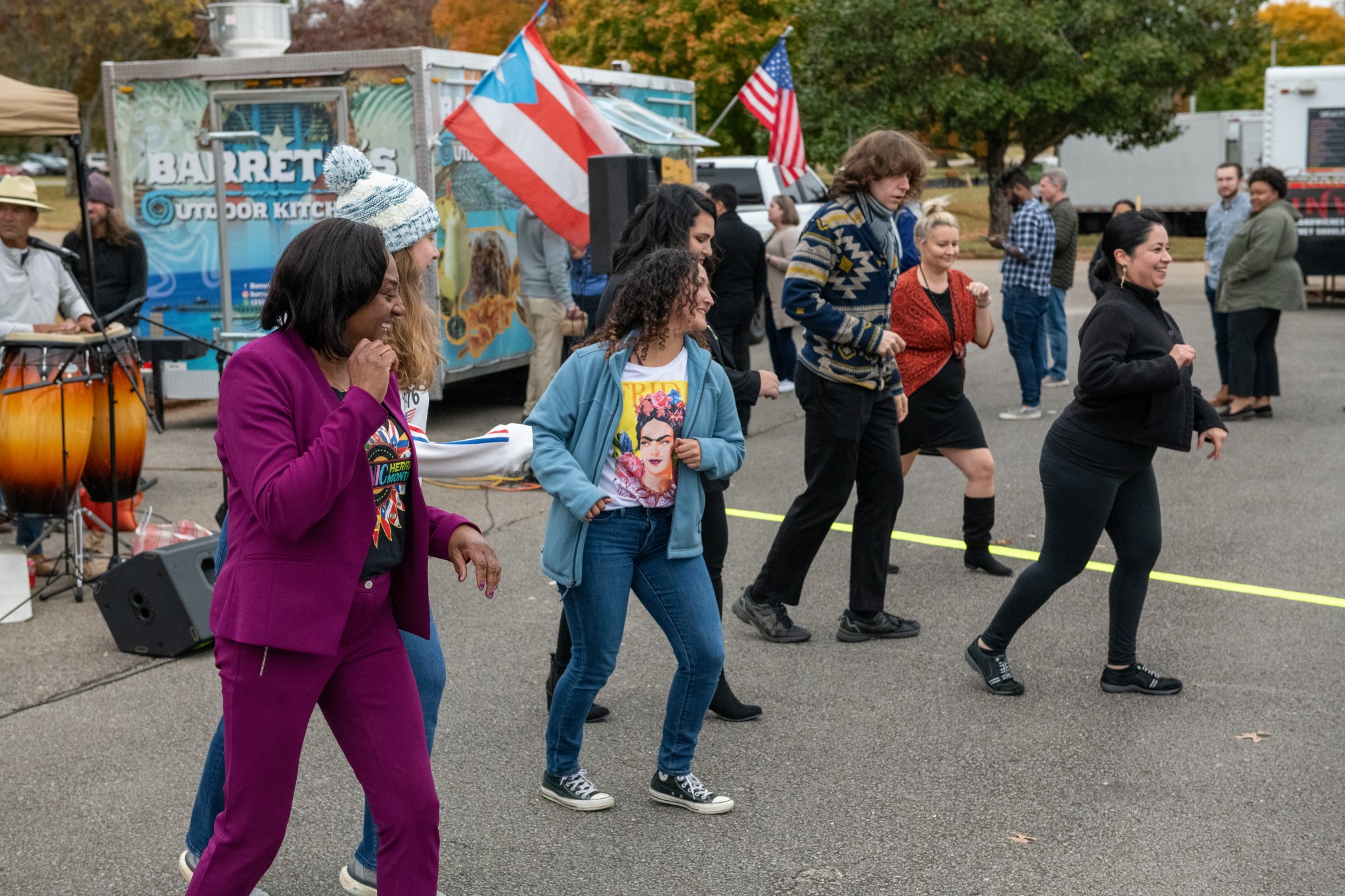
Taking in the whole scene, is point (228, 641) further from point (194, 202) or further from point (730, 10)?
point (730, 10)

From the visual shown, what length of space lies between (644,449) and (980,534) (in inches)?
129

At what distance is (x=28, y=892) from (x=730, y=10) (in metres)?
26.1

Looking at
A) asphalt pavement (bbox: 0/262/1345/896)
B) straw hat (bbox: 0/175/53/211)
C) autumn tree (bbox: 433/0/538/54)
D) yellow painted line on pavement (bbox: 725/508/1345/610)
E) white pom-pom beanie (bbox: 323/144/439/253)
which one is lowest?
asphalt pavement (bbox: 0/262/1345/896)

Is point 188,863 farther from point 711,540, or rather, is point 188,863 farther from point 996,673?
point 996,673

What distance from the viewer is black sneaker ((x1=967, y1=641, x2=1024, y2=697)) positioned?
5.23m

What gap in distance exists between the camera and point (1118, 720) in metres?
4.98

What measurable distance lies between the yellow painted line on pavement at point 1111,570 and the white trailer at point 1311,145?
12854 mm

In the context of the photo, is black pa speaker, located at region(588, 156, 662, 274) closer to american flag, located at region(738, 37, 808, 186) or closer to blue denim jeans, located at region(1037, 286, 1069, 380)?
blue denim jeans, located at region(1037, 286, 1069, 380)

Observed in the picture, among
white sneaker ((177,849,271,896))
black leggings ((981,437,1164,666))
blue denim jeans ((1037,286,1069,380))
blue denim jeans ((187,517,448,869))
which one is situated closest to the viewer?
blue denim jeans ((187,517,448,869))

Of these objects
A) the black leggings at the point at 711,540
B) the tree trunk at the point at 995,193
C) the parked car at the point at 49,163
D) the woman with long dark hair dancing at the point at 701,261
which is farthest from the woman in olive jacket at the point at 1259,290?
the parked car at the point at 49,163

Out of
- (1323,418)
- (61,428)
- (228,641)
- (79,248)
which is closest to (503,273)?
(79,248)

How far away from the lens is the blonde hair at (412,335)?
3412 mm

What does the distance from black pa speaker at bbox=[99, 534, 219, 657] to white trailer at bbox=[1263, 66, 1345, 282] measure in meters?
16.3

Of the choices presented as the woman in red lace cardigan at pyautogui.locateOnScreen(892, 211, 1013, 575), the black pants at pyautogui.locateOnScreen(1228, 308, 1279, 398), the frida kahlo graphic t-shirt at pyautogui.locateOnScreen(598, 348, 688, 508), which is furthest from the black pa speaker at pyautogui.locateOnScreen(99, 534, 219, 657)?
the black pants at pyautogui.locateOnScreen(1228, 308, 1279, 398)
